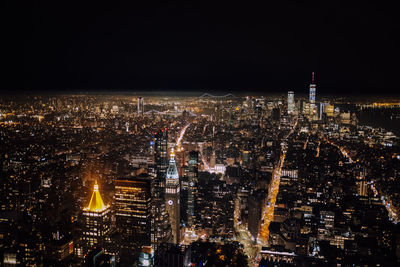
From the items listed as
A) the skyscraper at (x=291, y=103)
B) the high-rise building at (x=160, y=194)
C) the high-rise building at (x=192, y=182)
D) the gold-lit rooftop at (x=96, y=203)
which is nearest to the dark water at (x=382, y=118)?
the skyscraper at (x=291, y=103)

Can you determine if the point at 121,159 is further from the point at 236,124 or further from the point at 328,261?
the point at 328,261

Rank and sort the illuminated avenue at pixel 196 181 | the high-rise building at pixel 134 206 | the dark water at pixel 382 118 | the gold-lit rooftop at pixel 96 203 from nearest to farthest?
the illuminated avenue at pixel 196 181
the dark water at pixel 382 118
the gold-lit rooftop at pixel 96 203
the high-rise building at pixel 134 206

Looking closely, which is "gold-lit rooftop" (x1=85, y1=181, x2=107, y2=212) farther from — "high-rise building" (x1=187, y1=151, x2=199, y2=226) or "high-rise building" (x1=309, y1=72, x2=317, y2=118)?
"high-rise building" (x1=309, y1=72, x2=317, y2=118)

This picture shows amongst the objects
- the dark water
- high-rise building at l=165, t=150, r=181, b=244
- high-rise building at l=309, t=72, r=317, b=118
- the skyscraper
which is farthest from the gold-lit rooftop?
the dark water

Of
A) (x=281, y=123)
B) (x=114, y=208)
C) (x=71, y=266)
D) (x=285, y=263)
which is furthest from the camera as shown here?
(x=281, y=123)

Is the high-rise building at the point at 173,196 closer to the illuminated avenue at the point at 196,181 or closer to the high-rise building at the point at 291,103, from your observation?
the illuminated avenue at the point at 196,181

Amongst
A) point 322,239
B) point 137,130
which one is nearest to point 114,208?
point 137,130

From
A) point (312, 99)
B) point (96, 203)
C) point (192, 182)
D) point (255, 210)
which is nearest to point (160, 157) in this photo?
point (192, 182)
